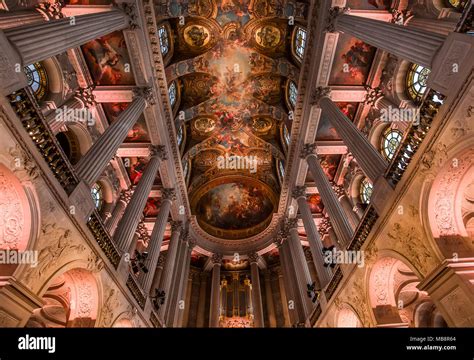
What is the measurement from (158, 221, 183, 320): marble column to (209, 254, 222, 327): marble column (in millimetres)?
4938

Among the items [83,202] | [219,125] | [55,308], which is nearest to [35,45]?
[83,202]

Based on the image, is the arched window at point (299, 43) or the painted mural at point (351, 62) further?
the arched window at point (299, 43)

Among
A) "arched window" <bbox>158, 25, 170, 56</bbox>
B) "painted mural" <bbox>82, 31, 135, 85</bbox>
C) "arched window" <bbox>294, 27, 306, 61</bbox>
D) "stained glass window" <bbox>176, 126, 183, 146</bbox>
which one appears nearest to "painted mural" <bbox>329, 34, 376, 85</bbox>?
"arched window" <bbox>294, 27, 306, 61</bbox>

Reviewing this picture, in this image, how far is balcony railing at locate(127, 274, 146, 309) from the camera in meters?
10.6

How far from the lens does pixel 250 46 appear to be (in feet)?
58.3

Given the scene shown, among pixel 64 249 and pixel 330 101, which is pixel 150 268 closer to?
pixel 64 249

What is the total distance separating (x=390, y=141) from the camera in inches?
559

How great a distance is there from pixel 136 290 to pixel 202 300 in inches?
577

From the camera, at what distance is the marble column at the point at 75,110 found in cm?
1216

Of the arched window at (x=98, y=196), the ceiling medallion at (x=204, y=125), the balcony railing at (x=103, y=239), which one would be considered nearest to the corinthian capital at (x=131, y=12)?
the balcony railing at (x=103, y=239)

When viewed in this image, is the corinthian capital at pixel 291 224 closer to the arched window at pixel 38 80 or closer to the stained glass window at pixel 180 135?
the stained glass window at pixel 180 135

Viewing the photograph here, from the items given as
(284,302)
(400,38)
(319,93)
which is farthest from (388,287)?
(284,302)

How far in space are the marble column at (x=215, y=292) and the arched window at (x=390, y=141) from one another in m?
15.2
